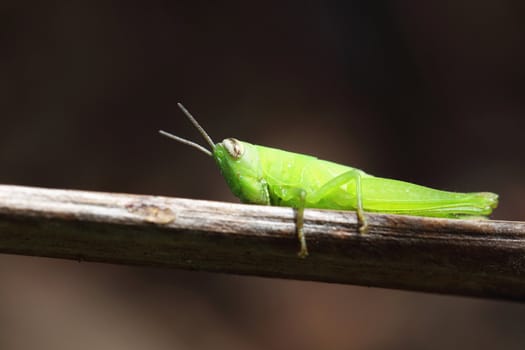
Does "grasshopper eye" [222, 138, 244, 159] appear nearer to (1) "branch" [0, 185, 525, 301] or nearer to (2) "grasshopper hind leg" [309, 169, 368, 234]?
(2) "grasshopper hind leg" [309, 169, 368, 234]

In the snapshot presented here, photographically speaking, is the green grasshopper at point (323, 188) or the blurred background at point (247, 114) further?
the blurred background at point (247, 114)

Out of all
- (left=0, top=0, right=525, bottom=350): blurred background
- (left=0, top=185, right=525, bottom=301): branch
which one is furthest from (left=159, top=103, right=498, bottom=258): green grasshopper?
(left=0, top=0, right=525, bottom=350): blurred background

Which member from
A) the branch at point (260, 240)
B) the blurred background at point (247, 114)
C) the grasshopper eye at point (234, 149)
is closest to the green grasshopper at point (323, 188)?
the grasshopper eye at point (234, 149)

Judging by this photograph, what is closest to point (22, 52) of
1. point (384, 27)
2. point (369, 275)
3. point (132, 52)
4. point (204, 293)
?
point (132, 52)

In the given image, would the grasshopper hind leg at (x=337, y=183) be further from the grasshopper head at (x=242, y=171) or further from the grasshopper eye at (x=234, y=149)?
the grasshopper eye at (x=234, y=149)

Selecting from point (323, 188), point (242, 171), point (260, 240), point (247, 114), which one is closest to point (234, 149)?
point (242, 171)

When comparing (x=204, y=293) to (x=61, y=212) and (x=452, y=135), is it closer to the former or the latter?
(x=452, y=135)
